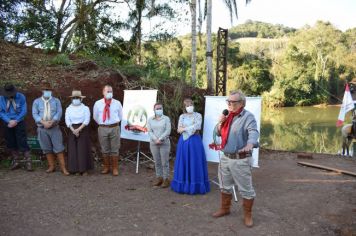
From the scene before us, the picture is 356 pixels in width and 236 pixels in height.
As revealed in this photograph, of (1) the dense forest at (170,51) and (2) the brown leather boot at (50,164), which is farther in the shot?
(1) the dense forest at (170,51)

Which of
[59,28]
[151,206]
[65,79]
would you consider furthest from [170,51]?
[151,206]

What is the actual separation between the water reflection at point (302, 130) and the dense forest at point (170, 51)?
323 centimetres

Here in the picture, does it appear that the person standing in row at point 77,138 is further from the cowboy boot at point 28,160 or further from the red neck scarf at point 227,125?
the red neck scarf at point 227,125

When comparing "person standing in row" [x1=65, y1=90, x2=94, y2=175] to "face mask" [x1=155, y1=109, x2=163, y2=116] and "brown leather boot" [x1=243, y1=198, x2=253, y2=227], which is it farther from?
"brown leather boot" [x1=243, y1=198, x2=253, y2=227]

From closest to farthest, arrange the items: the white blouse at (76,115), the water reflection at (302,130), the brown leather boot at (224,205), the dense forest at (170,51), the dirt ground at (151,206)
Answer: the dirt ground at (151,206) < the brown leather boot at (224,205) < the white blouse at (76,115) < the dense forest at (170,51) < the water reflection at (302,130)

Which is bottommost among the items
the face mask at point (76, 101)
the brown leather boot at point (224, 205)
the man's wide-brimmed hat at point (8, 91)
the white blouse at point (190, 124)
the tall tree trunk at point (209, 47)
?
the brown leather boot at point (224, 205)

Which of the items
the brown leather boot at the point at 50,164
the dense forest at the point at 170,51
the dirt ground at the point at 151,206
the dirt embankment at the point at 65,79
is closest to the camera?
the dirt ground at the point at 151,206

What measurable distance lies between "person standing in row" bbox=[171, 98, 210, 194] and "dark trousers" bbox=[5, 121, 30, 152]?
3.10 m

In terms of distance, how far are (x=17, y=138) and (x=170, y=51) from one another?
1368cm

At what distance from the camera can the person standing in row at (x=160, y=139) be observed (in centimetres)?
575

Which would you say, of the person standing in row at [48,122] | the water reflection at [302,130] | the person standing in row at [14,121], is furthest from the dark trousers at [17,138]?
the water reflection at [302,130]

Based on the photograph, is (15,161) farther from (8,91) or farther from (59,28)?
(59,28)

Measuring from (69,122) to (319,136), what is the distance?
19.6 meters

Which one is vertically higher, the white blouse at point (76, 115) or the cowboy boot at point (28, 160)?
the white blouse at point (76, 115)
